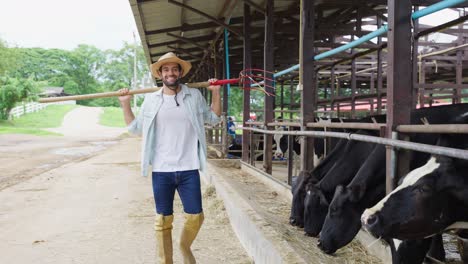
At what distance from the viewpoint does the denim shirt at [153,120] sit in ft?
12.3

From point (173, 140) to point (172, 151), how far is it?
0.30 feet

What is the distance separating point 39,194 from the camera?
7965mm

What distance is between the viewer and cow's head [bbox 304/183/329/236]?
4145 mm

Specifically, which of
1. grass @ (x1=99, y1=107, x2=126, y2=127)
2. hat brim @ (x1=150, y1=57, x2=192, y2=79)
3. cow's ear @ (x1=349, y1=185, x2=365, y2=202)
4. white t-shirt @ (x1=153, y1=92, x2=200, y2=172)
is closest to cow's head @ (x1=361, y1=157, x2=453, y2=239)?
cow's ear @ (x1=349, y1=185, x2=365, y2=202)

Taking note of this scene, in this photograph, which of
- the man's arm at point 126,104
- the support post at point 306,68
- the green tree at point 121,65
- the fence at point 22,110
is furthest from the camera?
the green tree at point 121,65

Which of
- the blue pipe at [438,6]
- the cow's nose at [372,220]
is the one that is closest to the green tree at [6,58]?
the blue pipe at [438,6]

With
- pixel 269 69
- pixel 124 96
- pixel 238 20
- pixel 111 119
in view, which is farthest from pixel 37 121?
pixel 124 96

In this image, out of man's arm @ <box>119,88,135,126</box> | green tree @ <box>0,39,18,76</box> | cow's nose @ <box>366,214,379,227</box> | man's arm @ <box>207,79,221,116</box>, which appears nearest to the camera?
cow's nose @ <box>366,214,379,227</box>

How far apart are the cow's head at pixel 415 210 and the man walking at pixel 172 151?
1515 millimetres

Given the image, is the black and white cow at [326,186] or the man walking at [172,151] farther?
the black and white cow at [326,186]

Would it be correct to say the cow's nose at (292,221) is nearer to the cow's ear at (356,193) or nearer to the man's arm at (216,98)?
the cow's ear at (356,193)

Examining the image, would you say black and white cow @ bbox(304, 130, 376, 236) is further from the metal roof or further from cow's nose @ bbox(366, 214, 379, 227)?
A: the metal roof

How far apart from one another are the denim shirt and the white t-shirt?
1.6 inches

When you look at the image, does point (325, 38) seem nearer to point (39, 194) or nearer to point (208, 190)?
point (208, 190)
